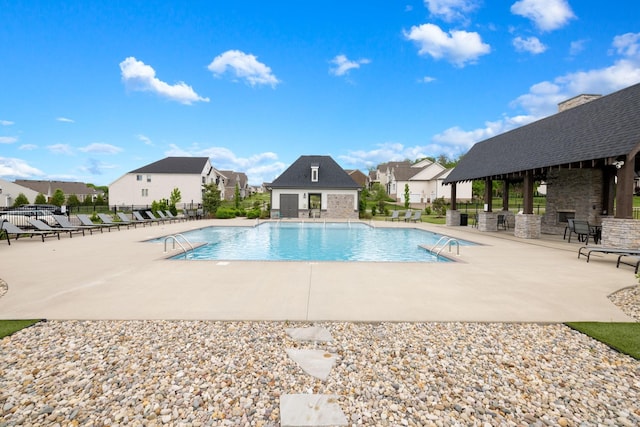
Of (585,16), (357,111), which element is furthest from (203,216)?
(585,16)

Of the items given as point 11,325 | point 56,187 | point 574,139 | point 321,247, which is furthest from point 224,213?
point 56,187

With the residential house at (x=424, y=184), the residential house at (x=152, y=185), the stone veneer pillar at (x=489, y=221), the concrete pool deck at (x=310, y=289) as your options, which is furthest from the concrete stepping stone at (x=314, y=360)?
the residential house at (x=424, y=184)

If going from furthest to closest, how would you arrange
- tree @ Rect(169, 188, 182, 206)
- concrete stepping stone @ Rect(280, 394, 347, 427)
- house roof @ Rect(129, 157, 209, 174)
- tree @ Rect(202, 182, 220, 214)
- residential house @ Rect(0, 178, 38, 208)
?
residential house @ Rect(0, 178, 38, 208) → house roof @ Rect(129, 157, 209, 174) → tree @ Rect(169, 188, 182, 206) → tree @ Rect(202, 182, 220, 214) → concrete stepping stone @ Rect(280, 394, 347, 427)

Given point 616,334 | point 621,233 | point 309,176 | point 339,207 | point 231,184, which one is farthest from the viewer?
point 231,184

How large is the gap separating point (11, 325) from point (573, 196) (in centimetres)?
1974

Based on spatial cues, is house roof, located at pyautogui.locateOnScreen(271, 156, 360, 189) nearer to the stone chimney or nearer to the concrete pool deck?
the stone chimney

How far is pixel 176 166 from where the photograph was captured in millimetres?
43125

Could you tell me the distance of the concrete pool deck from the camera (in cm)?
462

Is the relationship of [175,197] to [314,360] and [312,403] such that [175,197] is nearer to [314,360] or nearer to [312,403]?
[314,360]

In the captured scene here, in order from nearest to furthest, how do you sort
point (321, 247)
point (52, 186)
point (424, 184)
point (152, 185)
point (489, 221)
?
point (321, 247), point (489, 221), point (152, 185), point (424, 184), point (52, 186)

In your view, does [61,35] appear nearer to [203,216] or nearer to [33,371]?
[203,216]

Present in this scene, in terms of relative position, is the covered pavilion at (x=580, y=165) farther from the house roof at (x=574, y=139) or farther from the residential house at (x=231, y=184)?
the residential house at (x=231, y=184)

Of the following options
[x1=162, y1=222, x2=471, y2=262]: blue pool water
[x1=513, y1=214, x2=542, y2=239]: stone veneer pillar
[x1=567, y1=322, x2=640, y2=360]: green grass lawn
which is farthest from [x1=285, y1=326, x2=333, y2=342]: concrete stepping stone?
[x1=513, y1=214, x2=542, y2=239]: stone veneer pillar

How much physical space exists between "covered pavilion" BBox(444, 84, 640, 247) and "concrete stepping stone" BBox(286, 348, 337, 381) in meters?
11.8
